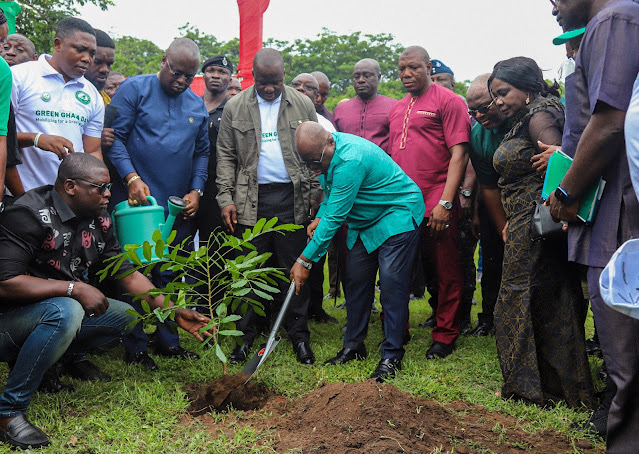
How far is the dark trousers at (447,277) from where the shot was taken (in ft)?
16.3

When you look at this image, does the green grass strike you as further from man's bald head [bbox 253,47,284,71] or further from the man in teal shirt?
man's bald head [bbox 253,47,284,71]

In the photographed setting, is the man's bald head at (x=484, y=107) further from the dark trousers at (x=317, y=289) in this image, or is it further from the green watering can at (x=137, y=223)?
the green watering can at (x=137, y=223)

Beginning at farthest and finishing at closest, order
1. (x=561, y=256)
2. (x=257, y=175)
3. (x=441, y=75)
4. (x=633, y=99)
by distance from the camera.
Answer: (x=441, y=75)
(x=257, y=175)
(x=561, y=256)
(x=633, y=99)

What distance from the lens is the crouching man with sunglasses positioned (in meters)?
3.25

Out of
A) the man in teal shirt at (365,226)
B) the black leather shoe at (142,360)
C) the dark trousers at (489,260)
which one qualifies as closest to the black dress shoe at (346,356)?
the man in teal shirt at (365,226)

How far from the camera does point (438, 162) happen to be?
5.07 metres

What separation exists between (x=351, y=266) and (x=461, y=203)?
51.5 inches

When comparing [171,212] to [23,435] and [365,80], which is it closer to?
[23,435]

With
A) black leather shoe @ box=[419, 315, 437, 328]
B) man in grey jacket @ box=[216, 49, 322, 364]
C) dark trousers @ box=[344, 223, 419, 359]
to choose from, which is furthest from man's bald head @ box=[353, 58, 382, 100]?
black leather shoe @ box=[419, 315, 437, 328]

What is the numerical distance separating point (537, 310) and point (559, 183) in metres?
1.18

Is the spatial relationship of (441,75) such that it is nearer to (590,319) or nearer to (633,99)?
(590,319)

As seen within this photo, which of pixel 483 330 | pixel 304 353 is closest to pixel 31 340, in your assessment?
pixel 304 353

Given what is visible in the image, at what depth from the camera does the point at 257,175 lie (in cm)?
493

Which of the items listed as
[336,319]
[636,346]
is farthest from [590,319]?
[636,346]
